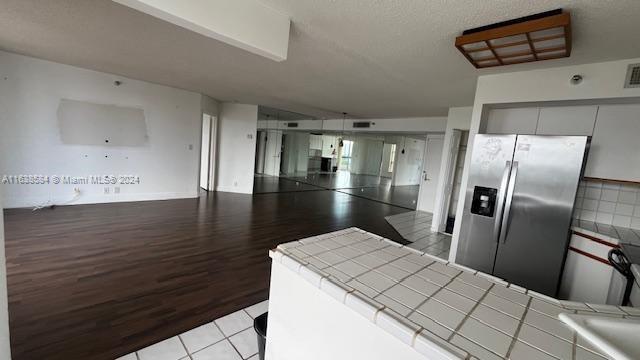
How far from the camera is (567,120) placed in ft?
9.81

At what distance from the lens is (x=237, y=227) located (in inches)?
180

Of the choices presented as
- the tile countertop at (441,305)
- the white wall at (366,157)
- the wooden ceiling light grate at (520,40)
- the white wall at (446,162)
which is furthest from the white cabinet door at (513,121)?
the white wall at (366,157)

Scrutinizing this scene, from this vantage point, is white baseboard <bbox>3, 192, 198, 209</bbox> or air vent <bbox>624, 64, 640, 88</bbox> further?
white baseboard <bbox>3, 192, 198, 209</bbox>

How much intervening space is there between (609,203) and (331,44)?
3.47m

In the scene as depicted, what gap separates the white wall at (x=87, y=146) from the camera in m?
4.30

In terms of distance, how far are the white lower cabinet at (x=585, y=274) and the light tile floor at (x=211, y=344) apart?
10.0 ft

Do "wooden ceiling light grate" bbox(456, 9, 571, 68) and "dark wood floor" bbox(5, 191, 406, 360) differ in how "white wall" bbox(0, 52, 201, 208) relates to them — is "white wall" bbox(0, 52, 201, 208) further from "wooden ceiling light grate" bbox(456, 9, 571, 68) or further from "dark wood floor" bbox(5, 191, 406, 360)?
"wooden ceiling light grate" bbox(456, 9, 571, 68)

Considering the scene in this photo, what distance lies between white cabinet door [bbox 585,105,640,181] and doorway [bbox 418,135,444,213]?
13.5 feet

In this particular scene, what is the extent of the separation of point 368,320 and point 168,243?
3.65m

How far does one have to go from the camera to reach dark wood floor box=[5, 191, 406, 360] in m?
1.98

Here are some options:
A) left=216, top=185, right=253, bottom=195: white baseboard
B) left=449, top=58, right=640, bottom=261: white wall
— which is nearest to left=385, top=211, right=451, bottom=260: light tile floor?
left=449, top=58, right=640, bottom=261: white wall

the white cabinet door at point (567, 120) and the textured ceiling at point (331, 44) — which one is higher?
the textured ceiling at point (331, 44)

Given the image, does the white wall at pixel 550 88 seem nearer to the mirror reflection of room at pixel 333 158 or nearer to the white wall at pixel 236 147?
the mirror reflection of room at pixel 333 158

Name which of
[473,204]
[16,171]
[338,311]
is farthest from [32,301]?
[473,204]
